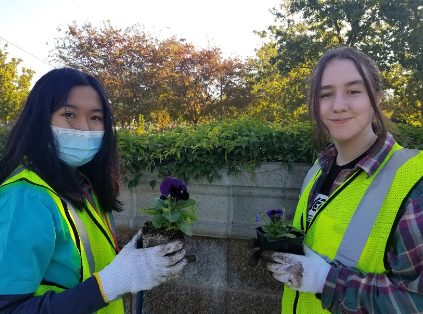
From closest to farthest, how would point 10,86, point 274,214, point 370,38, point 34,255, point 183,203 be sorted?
point 34,255 → point 183,203 → point 274,214 → point 370,38 → point 10,86

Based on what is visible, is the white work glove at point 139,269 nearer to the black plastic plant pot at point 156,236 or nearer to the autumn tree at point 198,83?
the black plastic plant pot at point 156,236

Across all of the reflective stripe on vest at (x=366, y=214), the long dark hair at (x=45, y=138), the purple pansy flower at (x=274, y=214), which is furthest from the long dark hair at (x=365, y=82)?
the long dark hair at (x=45, y=138)

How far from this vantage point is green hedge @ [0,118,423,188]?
2336 mm

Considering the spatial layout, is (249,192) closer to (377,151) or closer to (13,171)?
(377,151)

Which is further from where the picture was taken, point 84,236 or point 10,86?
point 10,86

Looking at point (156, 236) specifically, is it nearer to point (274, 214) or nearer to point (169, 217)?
point (169, 217)

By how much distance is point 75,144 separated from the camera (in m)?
1.59

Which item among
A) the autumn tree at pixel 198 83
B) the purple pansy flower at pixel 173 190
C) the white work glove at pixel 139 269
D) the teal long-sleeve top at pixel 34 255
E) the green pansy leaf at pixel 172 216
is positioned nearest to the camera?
the teal long-sleeve top at pixel 34 255

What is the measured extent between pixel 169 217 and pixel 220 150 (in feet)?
3.41

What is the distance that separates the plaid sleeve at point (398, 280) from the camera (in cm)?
123

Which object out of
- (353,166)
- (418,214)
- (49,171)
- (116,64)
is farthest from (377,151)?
(116,64)

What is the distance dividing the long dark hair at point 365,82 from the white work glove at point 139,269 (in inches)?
41.1

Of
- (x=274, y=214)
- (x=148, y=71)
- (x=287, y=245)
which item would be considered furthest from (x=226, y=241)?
(x=148, y=71)

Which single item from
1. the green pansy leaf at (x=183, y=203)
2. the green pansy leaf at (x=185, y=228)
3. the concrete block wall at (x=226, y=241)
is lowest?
the concrete block wall at (x=226, y=241)
